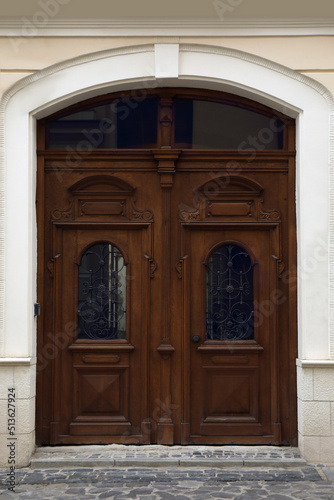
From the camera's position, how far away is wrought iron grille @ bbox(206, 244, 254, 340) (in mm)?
7805

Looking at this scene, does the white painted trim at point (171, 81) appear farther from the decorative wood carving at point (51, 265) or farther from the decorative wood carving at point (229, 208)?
the decorative wood carving at point (229, 208)

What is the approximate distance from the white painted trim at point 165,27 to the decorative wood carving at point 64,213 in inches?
71.6

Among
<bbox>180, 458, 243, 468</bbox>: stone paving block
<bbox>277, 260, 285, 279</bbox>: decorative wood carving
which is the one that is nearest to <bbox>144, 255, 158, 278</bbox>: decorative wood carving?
<bbox>277, 260, 285, 279</bbox>: decorative wood carving

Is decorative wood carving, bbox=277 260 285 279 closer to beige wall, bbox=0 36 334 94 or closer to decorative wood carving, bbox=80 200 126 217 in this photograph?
decorative wood carving, bbox=80 200 126 217

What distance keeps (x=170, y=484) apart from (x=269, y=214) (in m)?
2.99

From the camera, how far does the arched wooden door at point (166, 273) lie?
305 inches

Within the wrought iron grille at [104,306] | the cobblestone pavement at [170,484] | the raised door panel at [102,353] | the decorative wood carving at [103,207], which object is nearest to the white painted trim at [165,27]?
the decorative wood carving at [103,207]

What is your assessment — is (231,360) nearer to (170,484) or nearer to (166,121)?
(170,484)

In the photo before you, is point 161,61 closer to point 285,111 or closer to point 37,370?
point 285,111

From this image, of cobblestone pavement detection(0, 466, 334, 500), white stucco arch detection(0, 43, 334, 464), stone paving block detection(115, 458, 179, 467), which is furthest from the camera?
white stucco arch detection(0, 43, 334, 464)

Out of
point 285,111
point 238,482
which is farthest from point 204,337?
point 285,111

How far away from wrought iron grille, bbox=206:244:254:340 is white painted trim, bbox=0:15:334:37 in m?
2.30

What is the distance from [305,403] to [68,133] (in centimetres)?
381

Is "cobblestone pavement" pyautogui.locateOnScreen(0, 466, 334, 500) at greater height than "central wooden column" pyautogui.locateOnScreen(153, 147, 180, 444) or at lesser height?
lesser
